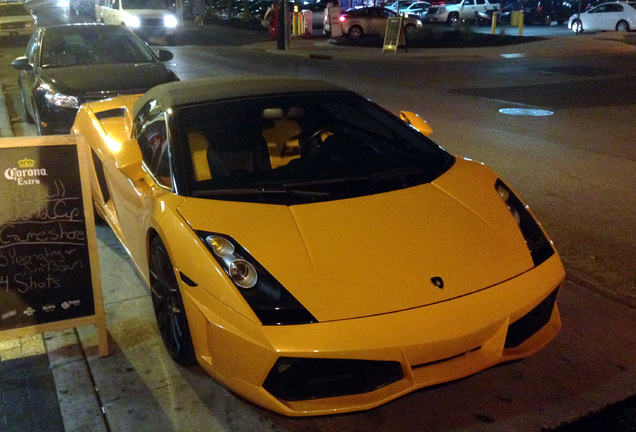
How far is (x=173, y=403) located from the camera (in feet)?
11.1

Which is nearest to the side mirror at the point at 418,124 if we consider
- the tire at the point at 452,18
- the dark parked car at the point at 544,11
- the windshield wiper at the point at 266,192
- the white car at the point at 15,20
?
the windshield wiper at the point at 266,192

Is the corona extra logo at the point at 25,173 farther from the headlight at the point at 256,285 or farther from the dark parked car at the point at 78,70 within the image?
the dark parked car at the point at 78,70

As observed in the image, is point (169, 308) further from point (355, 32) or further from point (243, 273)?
Answer: point (355, 32)

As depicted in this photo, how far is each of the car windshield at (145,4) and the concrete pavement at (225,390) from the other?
863 inches

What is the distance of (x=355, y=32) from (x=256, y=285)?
92.9 feet

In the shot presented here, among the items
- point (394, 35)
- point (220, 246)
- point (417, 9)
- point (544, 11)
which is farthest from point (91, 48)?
point (544, 11)

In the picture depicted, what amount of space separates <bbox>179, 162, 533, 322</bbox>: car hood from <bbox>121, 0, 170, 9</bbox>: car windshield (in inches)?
889

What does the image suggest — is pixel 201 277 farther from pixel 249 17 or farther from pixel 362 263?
pixel 249 17

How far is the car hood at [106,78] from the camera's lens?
321 inches

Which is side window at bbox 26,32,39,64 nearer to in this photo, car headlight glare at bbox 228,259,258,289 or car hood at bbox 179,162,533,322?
car hood at bbox 179,162,533,322

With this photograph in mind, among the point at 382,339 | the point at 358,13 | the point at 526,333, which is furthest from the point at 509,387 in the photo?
the point at 358,13

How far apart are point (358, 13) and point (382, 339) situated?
1137 inches

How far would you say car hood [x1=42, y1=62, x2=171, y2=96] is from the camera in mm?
8156

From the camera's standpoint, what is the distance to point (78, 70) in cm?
867
